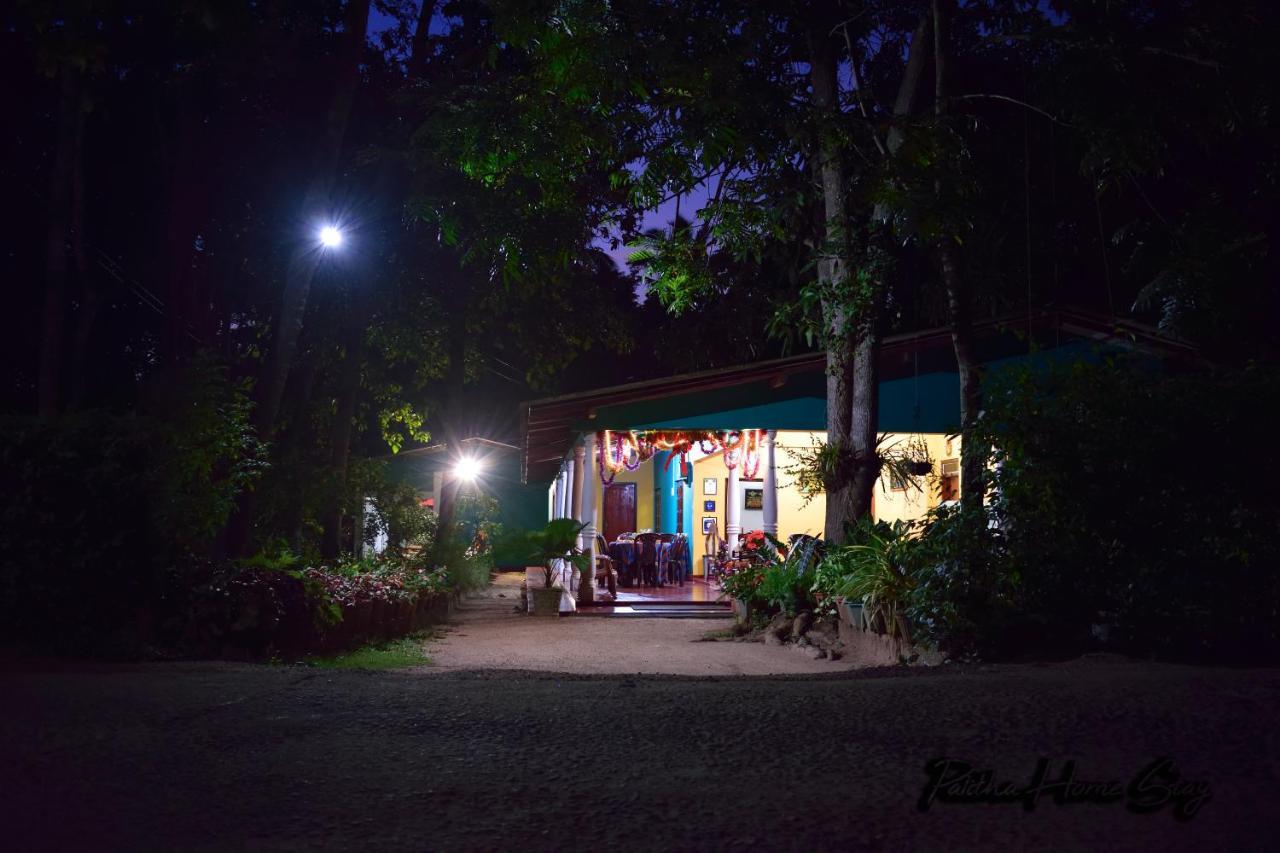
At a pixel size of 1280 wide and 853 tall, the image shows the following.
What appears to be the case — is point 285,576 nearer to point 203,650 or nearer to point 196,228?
point 203,650

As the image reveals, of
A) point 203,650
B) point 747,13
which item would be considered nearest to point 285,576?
point 203,650

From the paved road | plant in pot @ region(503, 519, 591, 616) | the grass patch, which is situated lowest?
the grass patch

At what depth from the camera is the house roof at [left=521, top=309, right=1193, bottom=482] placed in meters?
16.8

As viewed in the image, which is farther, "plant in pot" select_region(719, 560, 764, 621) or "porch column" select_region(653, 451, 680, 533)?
"porch column" select_region(653, 451, 680, 533)

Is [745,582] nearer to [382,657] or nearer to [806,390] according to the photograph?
[806,390]

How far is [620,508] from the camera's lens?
29.8 meters

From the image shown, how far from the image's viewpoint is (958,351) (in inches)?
442

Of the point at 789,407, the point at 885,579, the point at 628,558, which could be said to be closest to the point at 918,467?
the point at 885,579

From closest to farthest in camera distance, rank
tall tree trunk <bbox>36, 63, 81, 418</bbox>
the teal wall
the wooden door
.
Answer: tall tree trunk <bbox>36, 63, 81, 418</bbox>
the teal wall
the wooden door

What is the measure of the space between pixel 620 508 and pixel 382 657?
19.0m

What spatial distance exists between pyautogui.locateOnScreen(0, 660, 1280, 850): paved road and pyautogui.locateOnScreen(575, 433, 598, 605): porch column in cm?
1175

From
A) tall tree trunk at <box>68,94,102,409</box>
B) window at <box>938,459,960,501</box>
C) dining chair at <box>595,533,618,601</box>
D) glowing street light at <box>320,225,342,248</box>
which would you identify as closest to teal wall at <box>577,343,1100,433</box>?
window at <box>938,459,960,501</box>

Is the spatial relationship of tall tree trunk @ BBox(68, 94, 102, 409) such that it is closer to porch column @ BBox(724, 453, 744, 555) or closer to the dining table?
the dining table

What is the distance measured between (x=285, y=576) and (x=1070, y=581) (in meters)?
6.96
